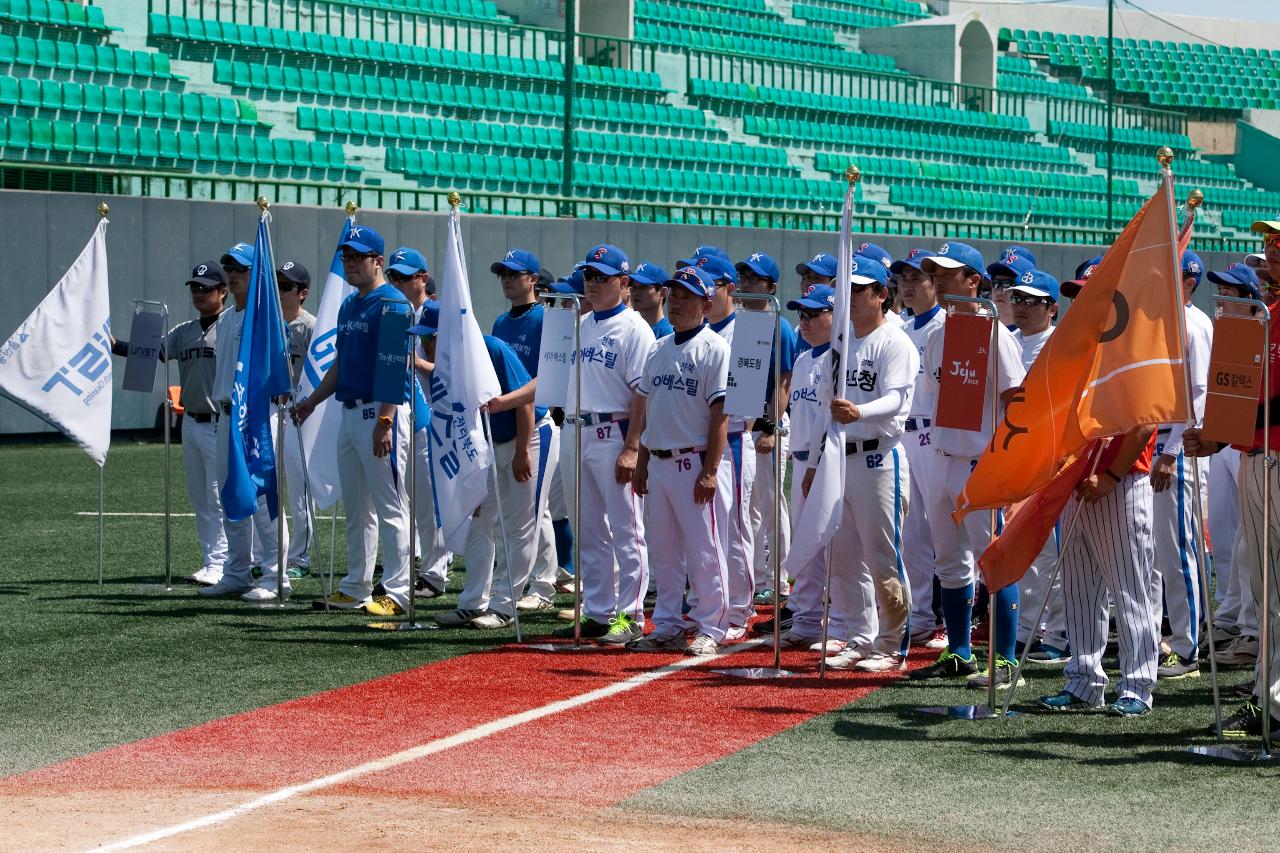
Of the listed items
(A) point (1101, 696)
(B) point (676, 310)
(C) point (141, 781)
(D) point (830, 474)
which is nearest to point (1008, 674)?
(A) point (1101, 696)

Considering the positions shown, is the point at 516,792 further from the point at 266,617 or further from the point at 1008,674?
the point at 266,617

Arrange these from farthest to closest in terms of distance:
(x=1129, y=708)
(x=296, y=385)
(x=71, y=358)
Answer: (x=296, y=385) → (x=71, y=358) → (x=1129, y=708)

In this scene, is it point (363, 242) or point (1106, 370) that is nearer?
point (1106, 370)

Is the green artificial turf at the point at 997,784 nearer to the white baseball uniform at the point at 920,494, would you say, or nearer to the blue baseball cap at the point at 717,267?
the white baseball uniform at the point at 920,494

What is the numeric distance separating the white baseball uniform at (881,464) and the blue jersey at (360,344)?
3.13m

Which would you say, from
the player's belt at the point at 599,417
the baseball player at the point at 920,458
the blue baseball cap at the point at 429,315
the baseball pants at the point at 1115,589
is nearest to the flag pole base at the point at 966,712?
the baseball pants at the point at 1115,589

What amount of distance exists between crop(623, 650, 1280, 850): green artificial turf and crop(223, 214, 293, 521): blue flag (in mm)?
4615

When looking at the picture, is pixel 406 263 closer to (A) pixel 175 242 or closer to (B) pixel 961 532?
(B) pixel 961 532

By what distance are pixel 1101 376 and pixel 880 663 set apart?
2301mm

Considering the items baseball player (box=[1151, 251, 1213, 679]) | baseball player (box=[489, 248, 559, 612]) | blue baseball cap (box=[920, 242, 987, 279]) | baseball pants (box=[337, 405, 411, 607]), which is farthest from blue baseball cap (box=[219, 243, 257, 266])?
baseball player (box=[1151, 251, 1213, 679])

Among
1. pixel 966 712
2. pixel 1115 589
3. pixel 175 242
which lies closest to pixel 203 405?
pixel 966 712

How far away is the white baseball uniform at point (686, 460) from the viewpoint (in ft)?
28.8

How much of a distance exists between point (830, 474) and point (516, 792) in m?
2.69

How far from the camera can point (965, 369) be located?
7695 millimetres
